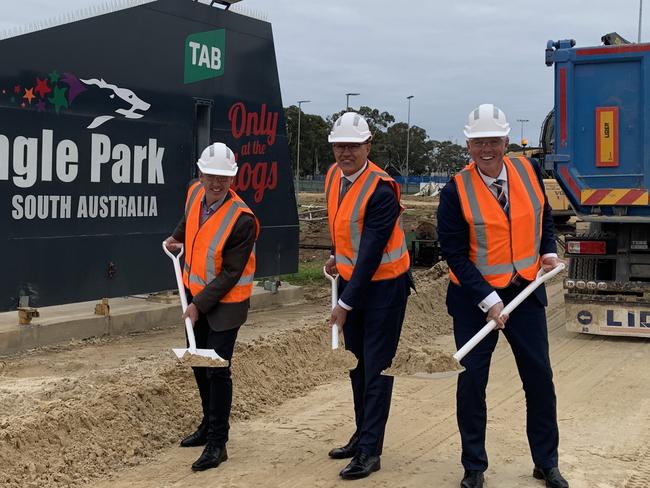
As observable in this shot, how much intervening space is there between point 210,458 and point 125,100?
17.6 feet

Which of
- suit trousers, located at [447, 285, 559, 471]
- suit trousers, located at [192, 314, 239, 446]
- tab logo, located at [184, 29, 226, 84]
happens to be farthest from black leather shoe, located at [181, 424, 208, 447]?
tab logo, located at [184, 29, 226, 84]

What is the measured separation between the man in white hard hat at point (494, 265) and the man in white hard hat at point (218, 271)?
126 cm

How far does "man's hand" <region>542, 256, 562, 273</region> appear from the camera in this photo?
4734 millimetres

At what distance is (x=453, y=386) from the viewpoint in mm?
7316

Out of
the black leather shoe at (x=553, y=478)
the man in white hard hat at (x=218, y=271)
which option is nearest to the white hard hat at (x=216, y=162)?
the man in white hard hat at (x=218, y=271)

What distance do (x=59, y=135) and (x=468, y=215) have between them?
5408 millimetres

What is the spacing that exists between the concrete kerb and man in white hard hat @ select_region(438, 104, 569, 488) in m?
5.36

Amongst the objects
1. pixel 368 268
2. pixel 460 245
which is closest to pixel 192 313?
pixel 368 268

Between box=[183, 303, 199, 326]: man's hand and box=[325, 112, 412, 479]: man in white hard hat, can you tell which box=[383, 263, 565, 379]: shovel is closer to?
box=[325, 112, 412, 479]: man in white hard hat

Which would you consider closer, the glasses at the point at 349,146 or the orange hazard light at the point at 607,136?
the glasses at the point at 349,146

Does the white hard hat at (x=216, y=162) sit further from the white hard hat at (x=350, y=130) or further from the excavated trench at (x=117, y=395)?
the excavated trench at (x=117, y=395)

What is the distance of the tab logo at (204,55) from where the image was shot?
10.3 metres

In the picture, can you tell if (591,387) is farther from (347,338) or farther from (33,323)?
(33,323)

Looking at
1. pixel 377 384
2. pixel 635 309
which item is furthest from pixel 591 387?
pixel 377 384
